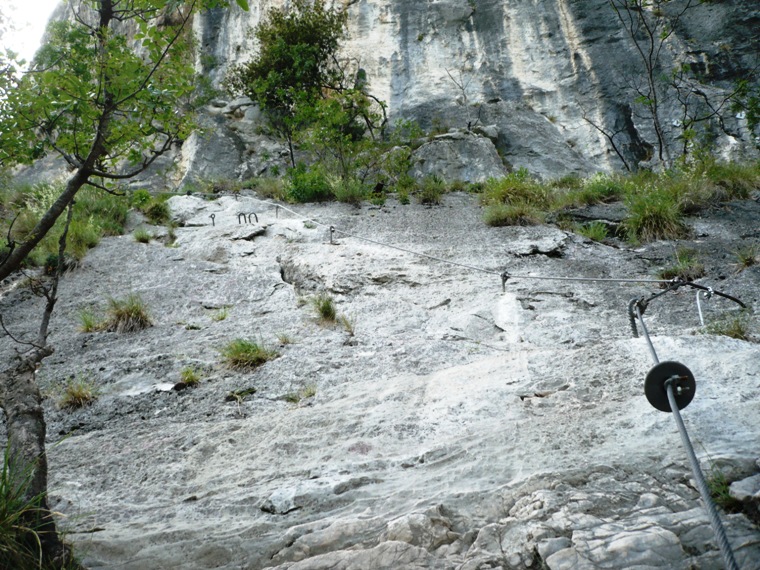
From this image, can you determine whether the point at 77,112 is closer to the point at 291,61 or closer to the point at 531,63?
the point at 291,61

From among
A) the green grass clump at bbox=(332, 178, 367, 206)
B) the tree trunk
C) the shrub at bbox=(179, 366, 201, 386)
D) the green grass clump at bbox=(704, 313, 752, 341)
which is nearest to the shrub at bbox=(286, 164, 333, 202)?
the green grass clump at bbox=(332, 178, 367, 206)

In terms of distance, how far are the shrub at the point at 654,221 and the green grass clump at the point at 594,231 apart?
326 mm

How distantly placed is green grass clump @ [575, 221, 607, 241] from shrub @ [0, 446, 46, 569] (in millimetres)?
7608

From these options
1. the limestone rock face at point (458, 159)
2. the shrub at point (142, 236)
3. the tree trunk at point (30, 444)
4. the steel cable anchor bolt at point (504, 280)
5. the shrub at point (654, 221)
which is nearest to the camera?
the tree trunk at point (30, 444)

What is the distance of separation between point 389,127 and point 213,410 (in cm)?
1315

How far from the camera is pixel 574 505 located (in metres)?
2.46

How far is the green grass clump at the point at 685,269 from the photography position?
652 centimetres

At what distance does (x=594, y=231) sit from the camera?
328 inches

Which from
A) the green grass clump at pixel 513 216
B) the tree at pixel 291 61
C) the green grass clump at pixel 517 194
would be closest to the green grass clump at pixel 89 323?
Answer: the green grass clump at pixel 513 216

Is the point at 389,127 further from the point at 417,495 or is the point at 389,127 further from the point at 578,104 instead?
the point at 417,495

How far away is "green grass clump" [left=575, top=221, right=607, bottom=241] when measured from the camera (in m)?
8.30

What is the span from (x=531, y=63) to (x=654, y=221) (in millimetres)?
11018

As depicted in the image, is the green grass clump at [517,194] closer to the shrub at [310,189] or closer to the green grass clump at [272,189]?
the shrub at [310,189]

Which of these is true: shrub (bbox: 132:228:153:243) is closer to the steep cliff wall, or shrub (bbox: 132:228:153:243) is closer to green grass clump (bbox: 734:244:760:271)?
green grass clump (bbox: 734:244:760:271)
